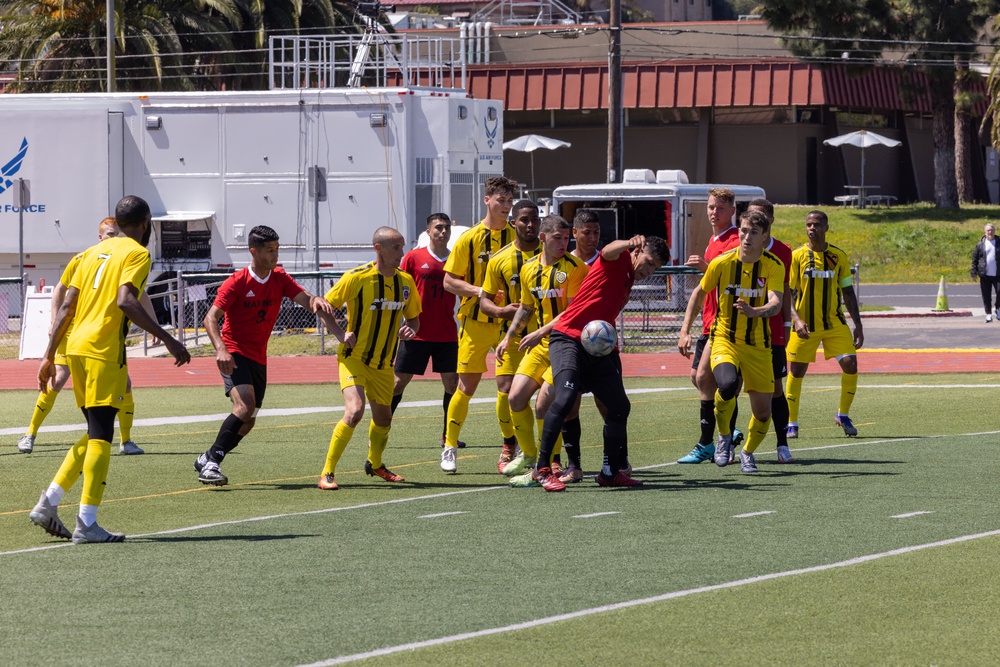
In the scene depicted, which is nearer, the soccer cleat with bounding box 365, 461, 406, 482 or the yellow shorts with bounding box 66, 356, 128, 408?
the yellow shorts with bounding box 66, 356, 128, 408

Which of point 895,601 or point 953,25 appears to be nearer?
point 895,601

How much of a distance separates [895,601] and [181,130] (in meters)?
22.5

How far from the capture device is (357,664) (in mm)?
6027

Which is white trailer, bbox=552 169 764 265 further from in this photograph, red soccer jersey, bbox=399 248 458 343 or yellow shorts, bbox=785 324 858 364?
red soccer jersey, bbox=399 248 458 343

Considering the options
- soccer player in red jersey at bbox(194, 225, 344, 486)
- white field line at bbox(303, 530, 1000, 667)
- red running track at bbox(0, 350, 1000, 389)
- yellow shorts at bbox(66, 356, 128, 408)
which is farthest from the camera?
red running track at bbox(0, 350, 1000, 389)

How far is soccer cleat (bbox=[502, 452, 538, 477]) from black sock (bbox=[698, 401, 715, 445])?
1678 mm

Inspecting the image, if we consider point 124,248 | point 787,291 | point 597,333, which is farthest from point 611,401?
point 124,248

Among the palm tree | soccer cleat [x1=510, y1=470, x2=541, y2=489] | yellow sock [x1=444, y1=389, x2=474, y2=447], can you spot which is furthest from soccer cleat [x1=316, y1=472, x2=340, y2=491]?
the palm tree

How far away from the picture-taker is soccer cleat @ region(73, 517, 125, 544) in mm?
8672

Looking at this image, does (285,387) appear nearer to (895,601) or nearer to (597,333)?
(597,333)

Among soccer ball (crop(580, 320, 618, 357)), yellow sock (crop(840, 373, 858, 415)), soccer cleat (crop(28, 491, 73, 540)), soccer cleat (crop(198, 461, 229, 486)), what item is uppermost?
soccer ball (crop(580, 320, 618, 357))

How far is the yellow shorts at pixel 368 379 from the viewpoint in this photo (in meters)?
10.8

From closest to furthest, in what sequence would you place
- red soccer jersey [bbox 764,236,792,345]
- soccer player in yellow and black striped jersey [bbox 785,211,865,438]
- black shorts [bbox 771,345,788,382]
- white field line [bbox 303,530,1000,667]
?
1. white field line [bbox 303,530,1000,667]
2. red soccer jersey [bbox 764,236,792,345]
3. black shorts [bbox 771,345,788,382]
4. soccer player in yellow and black striped jersey [bbox 785,211,865,438]

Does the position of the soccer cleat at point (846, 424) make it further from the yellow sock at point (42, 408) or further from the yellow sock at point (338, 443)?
the yellow sock at point (42, 408)
